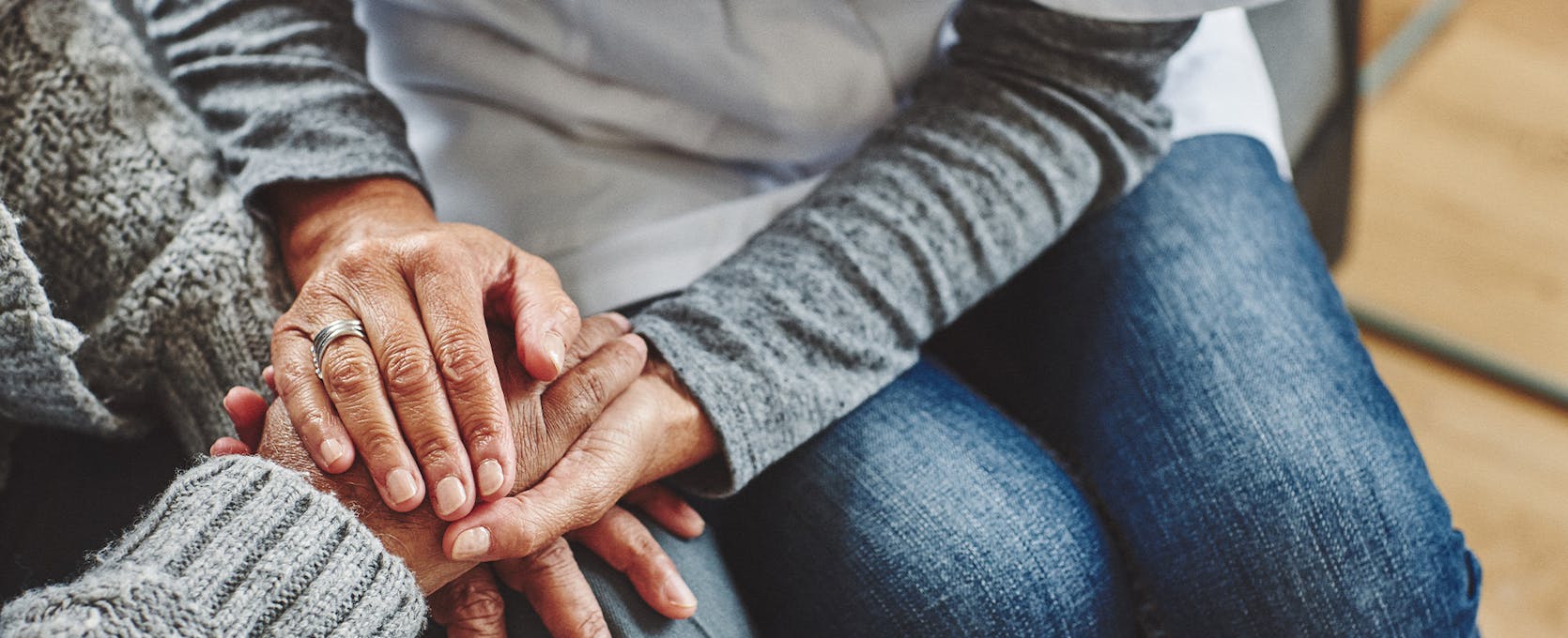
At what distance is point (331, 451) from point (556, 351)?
128 mm

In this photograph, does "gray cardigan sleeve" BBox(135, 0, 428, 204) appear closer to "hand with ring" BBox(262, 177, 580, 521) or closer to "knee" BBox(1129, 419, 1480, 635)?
"hand with ring" BBox(262, 177, 580, 521)

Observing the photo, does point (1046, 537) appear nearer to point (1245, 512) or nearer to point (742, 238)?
point (1245, 512)

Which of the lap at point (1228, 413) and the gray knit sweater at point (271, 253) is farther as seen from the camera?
the lap at point (1228, 413)

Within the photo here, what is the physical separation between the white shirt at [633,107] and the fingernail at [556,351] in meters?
0.13

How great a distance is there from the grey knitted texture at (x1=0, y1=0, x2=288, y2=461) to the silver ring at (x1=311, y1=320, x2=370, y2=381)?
0.25 ft

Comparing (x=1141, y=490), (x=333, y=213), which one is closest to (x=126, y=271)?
(x=333, y=213)

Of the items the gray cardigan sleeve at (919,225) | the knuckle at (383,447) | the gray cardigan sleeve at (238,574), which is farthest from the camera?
the gray cardigan sleeve at (919,225)

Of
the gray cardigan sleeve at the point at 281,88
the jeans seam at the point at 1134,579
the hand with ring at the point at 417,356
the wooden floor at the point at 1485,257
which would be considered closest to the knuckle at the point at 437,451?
the hand with ring at the point at 417,356

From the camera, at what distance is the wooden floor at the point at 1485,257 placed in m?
1.23

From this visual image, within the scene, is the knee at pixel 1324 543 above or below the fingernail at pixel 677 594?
below

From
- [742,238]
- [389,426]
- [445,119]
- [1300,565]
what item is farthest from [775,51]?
[1300,565]

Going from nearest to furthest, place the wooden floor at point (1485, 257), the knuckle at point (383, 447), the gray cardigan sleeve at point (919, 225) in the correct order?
the knuckle at point (383, 447)
the gray cardigan sleeve at point (919, 225)
the wooden floor at point (1485, 257)

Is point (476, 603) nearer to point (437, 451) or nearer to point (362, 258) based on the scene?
point (437, 451)

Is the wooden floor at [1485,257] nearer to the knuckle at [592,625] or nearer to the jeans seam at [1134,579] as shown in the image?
the jeans seam at [1134,579]
